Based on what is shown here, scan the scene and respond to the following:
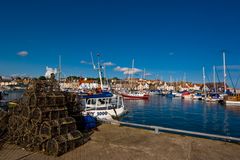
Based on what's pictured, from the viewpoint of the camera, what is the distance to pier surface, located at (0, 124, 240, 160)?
25.3ft

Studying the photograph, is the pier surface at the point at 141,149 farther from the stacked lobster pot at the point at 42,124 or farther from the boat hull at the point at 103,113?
the boat hull at the point at 103,113

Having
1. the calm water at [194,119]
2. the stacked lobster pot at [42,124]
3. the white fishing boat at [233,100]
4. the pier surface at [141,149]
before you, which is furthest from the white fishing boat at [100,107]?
the white fishing boat at [233,100]

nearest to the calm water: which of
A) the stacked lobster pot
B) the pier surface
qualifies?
the pier surface

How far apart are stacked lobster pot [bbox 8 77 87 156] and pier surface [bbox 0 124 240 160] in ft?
1.06

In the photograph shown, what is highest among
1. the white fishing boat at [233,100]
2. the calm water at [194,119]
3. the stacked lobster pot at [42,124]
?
the stacked lobster pot at [42,124]

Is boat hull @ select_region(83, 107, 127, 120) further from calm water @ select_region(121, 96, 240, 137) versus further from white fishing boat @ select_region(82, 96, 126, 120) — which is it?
calm water @ select_region(121, 96, 240, 137)

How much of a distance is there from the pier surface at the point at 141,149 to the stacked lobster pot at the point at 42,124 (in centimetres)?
32

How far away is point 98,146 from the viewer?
903 cm

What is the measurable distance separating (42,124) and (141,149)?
4366mm

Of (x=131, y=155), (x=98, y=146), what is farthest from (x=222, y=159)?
(x=98, y=146)

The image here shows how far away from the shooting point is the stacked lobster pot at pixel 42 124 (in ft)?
26.3

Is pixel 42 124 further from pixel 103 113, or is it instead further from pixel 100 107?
pixel 100 107

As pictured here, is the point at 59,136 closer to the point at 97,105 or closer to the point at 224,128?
the point at 97,105

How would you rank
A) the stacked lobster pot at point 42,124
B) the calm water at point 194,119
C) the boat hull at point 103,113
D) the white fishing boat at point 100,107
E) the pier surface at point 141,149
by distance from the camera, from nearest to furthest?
the pier surface at point 141,149
the stacked lobster pot at point 42,124
the boat hull at point 103,113
the white fishing boat at point 100,107
the calm water at point 194,119
